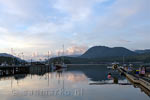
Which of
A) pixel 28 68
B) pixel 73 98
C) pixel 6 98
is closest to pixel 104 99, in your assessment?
pixel 73 98

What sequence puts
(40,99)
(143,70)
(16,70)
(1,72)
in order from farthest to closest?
1. (16,70)
2. (1,72)
3. (143,70)
4. (40,99)

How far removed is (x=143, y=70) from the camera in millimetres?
50906

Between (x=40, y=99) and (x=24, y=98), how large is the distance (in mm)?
2875

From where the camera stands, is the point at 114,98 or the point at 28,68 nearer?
the point at 114,98

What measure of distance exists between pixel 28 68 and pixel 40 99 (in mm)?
79840

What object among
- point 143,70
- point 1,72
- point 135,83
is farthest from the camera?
point 1,72

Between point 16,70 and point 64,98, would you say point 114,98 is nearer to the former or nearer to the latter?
point 64,98

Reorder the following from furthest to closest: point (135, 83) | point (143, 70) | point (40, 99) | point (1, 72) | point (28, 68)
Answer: point (28, 68), point (1, 72), point (143, 70), point (135, 83), point (40, 99)

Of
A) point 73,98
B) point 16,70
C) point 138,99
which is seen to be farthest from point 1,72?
point 138,99

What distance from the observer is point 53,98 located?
26656mm

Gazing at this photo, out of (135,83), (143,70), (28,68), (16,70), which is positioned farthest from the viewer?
(28,68)

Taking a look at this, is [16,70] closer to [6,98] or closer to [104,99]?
[6,98]

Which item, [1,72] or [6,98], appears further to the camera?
[1,72]

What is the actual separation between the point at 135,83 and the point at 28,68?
72.6m
